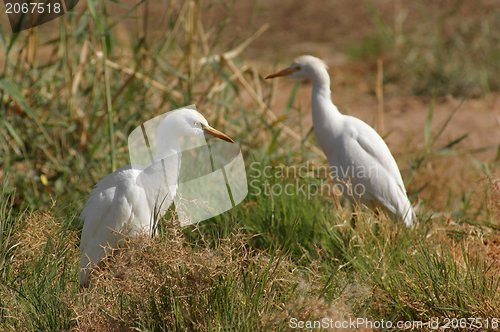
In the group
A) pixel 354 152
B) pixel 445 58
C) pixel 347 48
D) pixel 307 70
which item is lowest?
pixel 347 48

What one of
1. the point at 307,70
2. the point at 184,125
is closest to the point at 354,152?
the point at 307,70

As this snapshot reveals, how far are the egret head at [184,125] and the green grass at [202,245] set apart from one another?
406 mm

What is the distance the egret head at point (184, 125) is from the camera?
1928mm

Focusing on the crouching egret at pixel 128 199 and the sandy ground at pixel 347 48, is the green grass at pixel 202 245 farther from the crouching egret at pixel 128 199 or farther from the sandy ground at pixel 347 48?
the sandy ground at pixel 347 48

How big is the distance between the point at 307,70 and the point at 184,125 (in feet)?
3.94

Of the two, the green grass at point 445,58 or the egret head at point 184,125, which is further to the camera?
the green grass at point 445,58

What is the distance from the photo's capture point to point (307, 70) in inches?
113

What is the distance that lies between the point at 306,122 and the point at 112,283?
3696 mm

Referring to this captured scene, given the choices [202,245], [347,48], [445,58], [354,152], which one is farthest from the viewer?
[347,48]

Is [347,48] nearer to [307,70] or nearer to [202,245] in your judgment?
[307,70]

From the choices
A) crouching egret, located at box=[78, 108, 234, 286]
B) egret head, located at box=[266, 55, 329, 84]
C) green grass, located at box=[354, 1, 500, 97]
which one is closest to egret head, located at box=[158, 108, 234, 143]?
crouching egret, located at box=[78, 108, 234, 286]

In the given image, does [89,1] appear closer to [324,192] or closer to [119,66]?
[119,66]

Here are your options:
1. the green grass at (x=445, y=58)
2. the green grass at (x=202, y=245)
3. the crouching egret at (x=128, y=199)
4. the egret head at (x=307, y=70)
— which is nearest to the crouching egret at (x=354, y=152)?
the egret head at (x=307, y=70)

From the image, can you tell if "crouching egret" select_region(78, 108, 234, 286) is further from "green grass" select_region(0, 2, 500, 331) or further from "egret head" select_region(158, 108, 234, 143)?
"green grass" select_region(0, 2, 500, 331)
